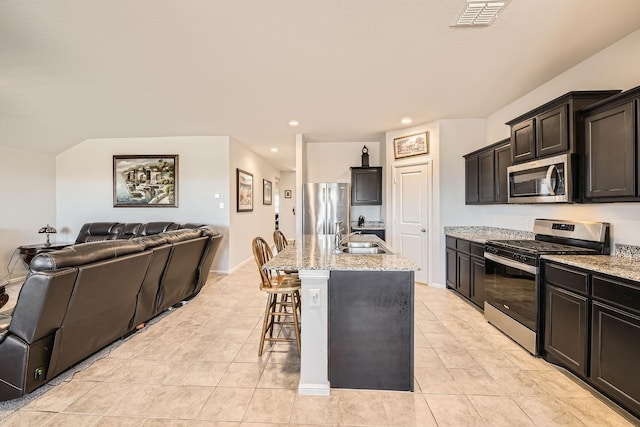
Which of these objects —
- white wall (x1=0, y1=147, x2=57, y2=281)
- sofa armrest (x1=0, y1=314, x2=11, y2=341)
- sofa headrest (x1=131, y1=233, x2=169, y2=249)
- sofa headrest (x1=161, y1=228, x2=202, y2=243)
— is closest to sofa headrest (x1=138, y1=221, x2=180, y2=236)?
sofa headrest (x1=161, y1=228, x2=202, y2=243)

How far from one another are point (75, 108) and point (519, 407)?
5.53 meters

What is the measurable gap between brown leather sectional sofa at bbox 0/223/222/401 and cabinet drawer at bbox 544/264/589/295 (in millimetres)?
3285

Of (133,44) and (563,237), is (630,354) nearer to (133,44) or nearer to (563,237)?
(563,237)

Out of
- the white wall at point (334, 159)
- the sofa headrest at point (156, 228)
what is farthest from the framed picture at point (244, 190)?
the white wall at point (334, 159)

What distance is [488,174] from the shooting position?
12.5ft

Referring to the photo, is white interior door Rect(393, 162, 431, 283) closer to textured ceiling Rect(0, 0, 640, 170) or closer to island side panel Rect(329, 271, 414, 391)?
textured ceiling Rect(0, 0, 640, 170)

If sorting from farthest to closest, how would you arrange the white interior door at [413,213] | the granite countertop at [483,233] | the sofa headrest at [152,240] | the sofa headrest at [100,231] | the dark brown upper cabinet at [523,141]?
1. the sofa headrest at [100,231]
2. the white interior door at [413,213]
3. the granite countertop at [483,233]
4. the dark brown upper cabinet at [523,141]
5. the sofa headrest at [152,240]

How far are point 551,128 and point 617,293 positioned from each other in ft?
4.84

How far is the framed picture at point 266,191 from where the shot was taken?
7.90m

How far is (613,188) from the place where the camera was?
81.7 inches

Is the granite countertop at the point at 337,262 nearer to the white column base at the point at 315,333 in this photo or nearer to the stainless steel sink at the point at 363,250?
the white column base at the point at 315,333

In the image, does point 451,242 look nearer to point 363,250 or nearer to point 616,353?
point 363,250

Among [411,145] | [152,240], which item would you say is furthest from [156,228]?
[411,145]

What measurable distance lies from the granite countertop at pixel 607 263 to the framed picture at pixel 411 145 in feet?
8.81
